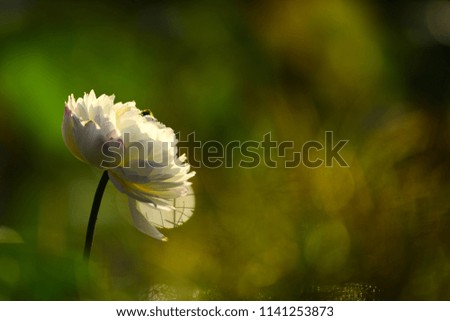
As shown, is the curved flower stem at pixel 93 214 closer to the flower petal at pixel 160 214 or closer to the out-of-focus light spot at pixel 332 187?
the flower petal at pixel 160 214

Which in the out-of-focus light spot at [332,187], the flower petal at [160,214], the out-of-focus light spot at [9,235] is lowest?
the out-of-focus light spot at [9,235]

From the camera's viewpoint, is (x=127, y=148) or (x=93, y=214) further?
(x=93, y=214)

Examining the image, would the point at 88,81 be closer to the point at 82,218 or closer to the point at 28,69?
the point at 28,69

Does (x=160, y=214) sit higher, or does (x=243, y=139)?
(x=243, y=139)

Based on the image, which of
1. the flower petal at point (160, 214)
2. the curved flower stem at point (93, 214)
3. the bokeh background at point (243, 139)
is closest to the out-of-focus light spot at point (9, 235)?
the bokeh background at point (243, 139)

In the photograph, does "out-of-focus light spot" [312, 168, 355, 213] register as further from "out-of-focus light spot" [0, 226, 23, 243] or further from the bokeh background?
"out-of-focus light spot" [0, 226, 23, 243]

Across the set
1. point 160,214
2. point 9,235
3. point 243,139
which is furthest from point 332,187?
point 9,235

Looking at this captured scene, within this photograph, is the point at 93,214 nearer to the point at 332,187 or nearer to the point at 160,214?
the point at 160,214
